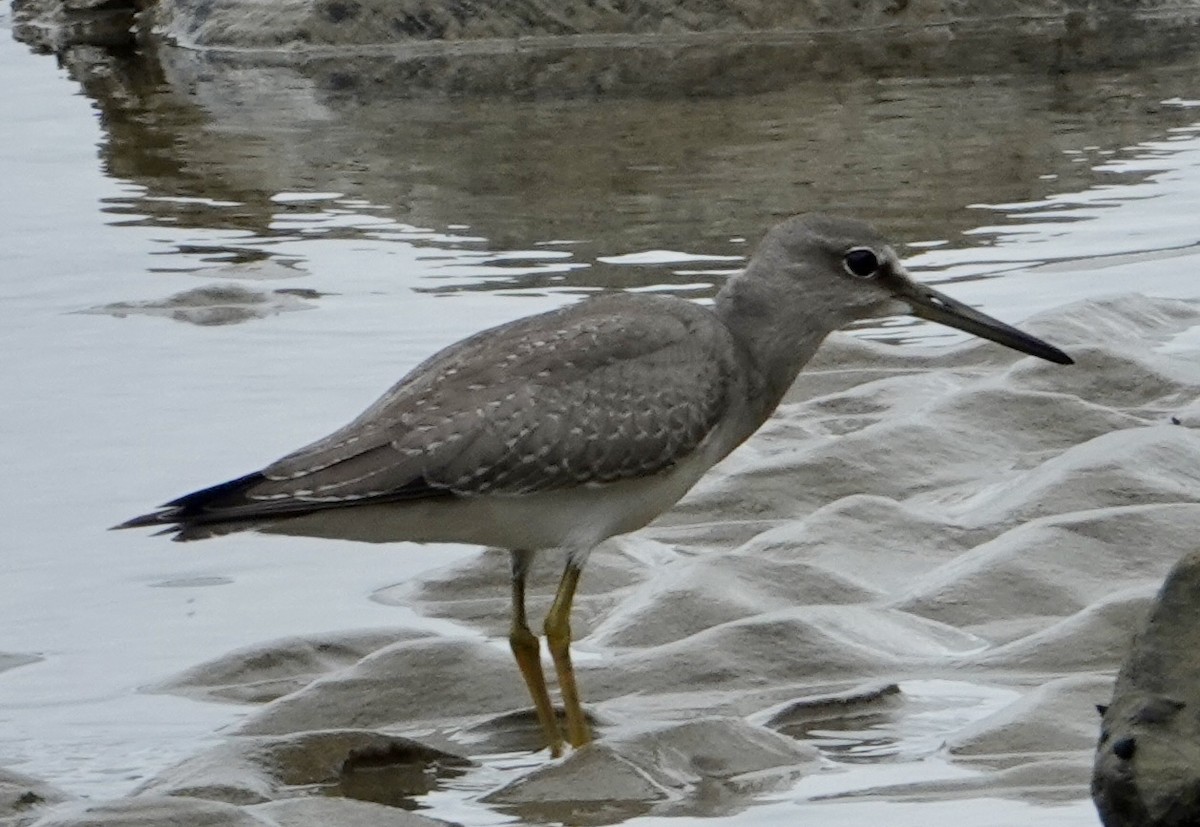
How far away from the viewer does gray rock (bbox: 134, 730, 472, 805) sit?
16.5 ft

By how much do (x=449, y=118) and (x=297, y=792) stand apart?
8992mm

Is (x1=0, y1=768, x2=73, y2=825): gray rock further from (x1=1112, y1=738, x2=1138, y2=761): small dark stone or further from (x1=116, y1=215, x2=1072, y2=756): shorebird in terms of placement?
(x1=1112, y1=738, x2=1138, y2=761): small dark stone

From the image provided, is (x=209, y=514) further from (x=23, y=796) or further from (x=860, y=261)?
(x=860, y=261)

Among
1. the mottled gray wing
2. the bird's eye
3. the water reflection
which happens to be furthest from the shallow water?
the bird's eye

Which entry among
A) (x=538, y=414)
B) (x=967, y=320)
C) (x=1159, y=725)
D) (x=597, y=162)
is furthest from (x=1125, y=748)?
(x=597, y=162)

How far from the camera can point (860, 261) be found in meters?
6.21

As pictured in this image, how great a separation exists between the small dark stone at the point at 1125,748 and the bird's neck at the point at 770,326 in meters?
2.28

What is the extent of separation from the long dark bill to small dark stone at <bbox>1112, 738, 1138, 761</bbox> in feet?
8.69

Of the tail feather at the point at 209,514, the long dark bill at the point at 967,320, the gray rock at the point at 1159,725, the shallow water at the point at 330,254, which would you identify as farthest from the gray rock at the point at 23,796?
the long dark bill at the point at 967,320

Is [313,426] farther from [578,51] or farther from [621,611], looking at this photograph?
[578,51]

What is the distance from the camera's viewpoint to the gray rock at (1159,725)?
375 cm

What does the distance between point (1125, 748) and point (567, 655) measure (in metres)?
2.07

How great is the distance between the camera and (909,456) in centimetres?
729

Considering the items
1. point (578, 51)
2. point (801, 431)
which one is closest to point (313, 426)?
point (801, 431)
